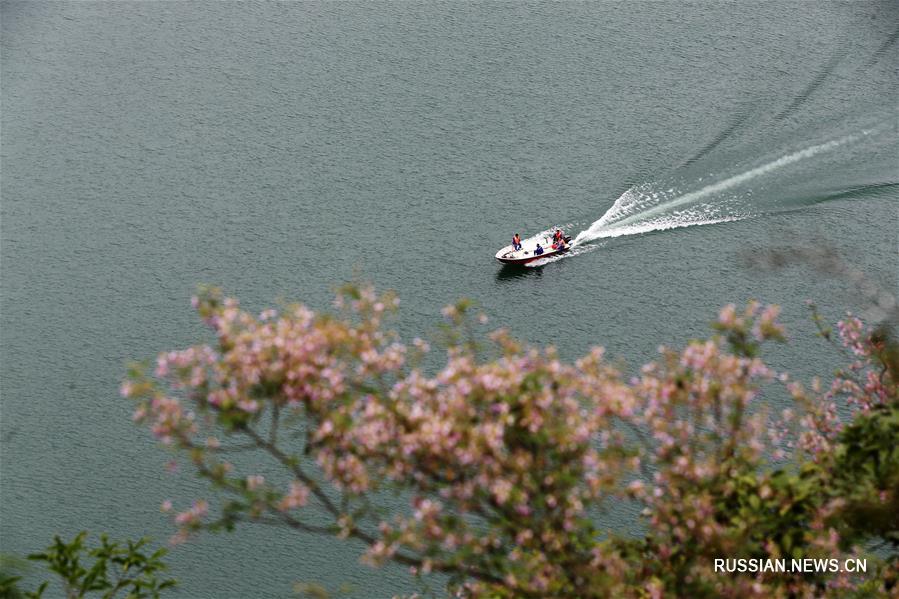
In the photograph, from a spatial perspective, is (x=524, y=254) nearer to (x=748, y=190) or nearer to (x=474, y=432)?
(x=748, y=190)

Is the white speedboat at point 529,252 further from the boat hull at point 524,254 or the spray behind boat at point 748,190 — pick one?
the spray behind boat at point 748,190

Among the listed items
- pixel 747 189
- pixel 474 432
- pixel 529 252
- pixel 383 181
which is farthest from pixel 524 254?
pixel 474 432

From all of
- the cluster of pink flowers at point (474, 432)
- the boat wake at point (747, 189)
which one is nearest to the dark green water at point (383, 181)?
the boat wake at point (747, 189)

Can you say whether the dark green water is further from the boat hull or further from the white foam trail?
the boat hull

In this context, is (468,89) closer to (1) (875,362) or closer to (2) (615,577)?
(1) (875,362)

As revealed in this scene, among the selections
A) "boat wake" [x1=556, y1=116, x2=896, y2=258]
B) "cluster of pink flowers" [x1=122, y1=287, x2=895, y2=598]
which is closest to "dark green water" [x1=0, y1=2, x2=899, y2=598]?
"boat wake" [x1=556, y1=116, x2=896, y2=258]

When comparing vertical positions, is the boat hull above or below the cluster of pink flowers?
above

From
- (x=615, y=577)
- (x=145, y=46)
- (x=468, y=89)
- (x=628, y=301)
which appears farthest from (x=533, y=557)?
(x=145, y=46)
